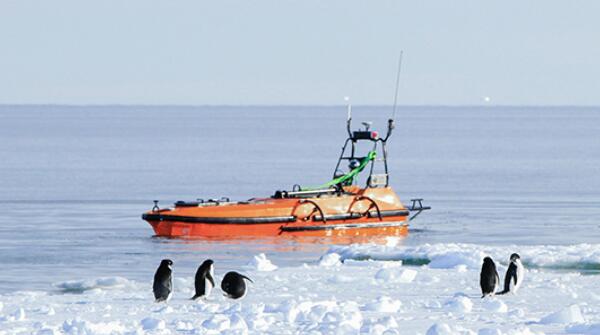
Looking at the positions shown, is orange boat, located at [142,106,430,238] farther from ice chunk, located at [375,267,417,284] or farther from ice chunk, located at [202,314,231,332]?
ice chunk, located at [202,314,231,332]

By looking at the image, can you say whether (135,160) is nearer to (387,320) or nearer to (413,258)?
(413,258)

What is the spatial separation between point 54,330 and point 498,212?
2999cm

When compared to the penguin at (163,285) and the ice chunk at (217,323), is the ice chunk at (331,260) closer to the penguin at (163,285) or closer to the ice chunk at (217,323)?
the penguin at (163,285)

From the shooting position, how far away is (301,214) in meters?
31.4

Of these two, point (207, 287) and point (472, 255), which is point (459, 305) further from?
point (472, 255)

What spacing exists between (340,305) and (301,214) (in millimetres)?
14860

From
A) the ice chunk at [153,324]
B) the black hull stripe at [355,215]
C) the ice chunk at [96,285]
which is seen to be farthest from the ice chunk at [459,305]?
the black hull stripe at [355,215]

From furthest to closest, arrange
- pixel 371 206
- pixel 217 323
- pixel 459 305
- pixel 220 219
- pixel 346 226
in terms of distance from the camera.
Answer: pixel 371 206 → pixel 346 226 → pixel 220 219 → pixel 459 305 → pixel 217 323

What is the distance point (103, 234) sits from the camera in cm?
3450

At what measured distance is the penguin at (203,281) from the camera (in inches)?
709

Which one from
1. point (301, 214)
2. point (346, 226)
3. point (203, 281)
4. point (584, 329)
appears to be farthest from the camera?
point (346, 226)

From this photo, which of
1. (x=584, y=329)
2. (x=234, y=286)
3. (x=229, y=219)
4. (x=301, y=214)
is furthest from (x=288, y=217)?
(x=584, y=329)

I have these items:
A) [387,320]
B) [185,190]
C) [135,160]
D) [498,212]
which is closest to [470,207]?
[498,212]

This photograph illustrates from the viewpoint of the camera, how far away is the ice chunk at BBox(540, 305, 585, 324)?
15.1m
